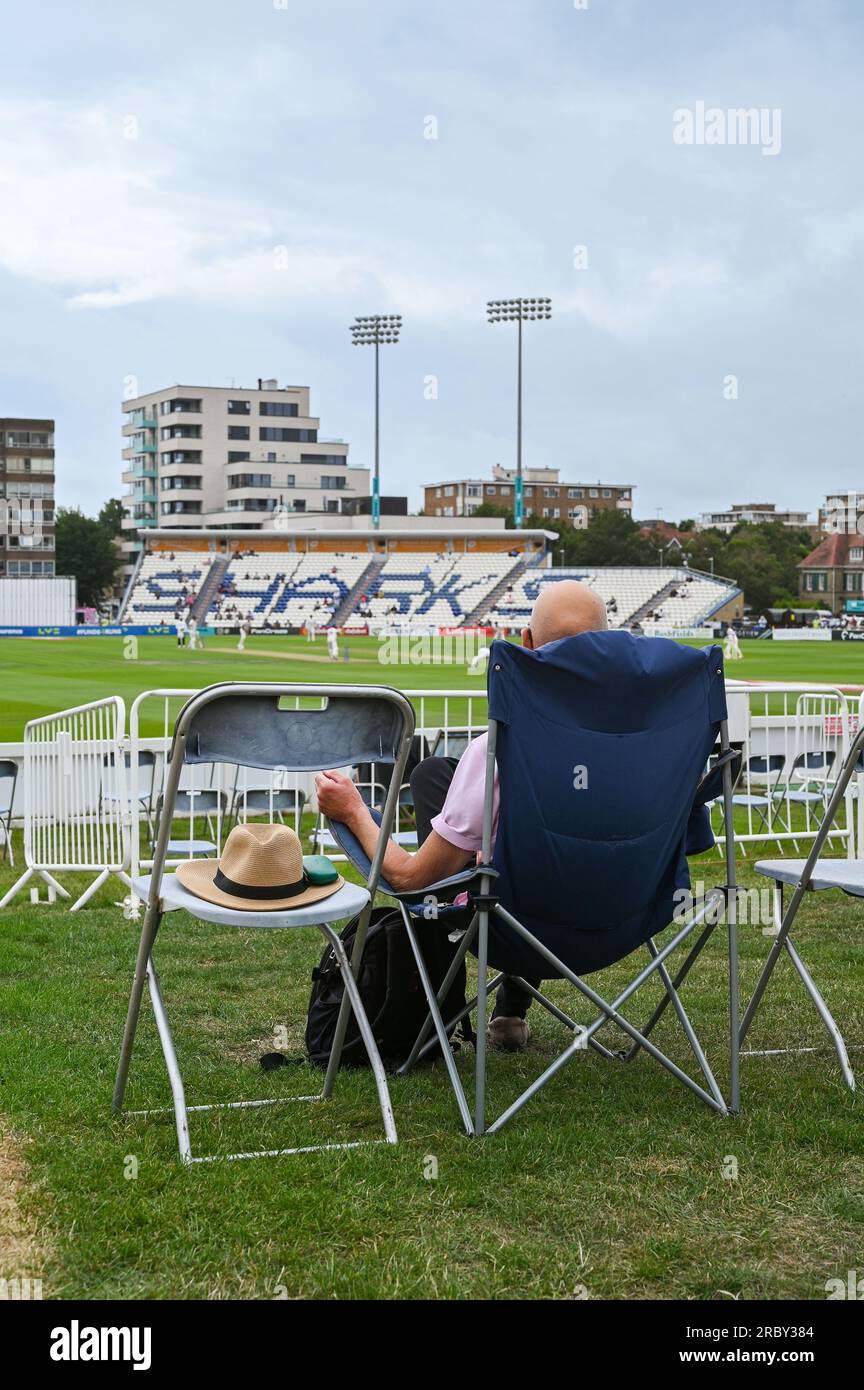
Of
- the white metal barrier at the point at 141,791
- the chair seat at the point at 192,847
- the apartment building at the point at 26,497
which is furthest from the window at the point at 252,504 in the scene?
the chair seat at the point at 192,847

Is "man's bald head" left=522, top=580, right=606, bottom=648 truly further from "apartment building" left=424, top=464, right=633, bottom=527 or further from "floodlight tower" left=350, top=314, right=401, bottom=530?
"apartment building" left=424, top=464, right=633, bottom=527

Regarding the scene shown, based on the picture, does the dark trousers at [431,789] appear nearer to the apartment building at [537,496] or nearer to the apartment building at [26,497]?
the apartment building at [26,497]

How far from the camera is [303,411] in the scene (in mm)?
122625

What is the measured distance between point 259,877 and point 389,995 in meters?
0.89

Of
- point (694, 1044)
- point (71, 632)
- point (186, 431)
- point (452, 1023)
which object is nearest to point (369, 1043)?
point (452, 1023)

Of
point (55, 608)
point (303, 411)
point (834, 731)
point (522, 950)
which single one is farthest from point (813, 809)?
point (303, 411)

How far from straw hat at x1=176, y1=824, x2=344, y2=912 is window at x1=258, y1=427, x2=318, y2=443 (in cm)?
11746

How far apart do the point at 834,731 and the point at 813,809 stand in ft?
2.41

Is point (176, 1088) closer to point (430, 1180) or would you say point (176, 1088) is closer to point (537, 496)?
point (430, 1180)

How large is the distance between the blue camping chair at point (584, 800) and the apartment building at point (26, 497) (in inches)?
3944

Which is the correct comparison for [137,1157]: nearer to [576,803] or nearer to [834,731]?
[576,803]

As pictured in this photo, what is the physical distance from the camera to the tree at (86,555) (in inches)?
4269

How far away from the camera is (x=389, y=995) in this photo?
14.8 feet

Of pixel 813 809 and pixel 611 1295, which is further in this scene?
pixel 813 809
